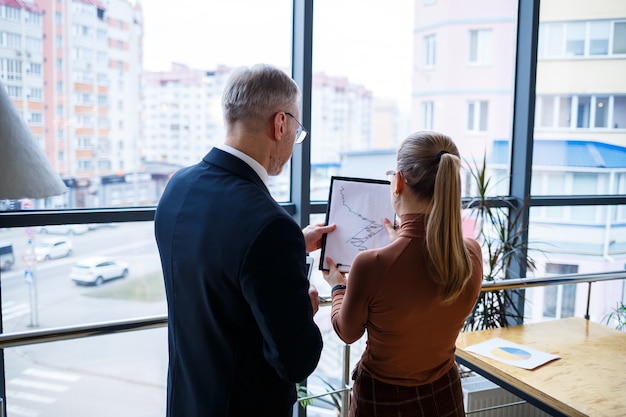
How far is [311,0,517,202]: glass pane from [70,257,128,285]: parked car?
1.33 metres

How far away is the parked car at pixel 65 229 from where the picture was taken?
10.3 feet

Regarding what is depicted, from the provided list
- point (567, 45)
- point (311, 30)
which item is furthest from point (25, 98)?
point (567, 45)

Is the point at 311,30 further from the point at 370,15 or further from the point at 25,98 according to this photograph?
the point at 25,98

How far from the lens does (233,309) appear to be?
51.4 inches

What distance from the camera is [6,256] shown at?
3.07 metres

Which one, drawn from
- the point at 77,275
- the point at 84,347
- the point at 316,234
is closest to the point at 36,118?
the point at 77,275

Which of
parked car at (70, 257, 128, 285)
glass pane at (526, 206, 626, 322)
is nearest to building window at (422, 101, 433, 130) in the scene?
glass pane at (526, 206, 626, 322)

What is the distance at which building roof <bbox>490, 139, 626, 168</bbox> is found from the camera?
4.63m

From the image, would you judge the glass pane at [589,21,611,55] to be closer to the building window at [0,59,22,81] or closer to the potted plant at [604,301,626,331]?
the potted plant at [604,301,626,331]

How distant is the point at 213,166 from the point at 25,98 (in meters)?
2.18

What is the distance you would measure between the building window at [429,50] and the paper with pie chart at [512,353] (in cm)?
258

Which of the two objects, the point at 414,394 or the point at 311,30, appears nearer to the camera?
the point at 414,394

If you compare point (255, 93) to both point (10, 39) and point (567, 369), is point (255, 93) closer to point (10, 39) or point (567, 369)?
point (567, 369)

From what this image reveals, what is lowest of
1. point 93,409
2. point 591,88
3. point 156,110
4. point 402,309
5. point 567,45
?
point 93,409
